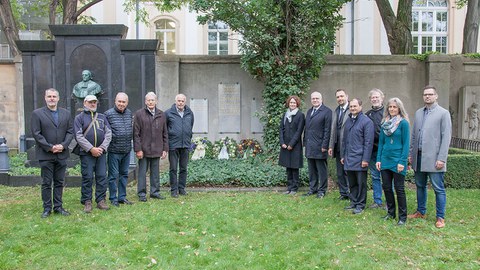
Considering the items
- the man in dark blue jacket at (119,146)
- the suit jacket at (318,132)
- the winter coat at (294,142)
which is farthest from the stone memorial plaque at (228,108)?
the man in dark blue jacket at (119,146)

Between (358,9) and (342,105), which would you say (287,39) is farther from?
(358,9)

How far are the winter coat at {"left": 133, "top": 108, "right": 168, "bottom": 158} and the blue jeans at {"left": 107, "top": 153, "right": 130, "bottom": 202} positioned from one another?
31 centimetres

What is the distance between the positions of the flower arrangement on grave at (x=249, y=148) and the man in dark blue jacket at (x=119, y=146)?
15.8 feet

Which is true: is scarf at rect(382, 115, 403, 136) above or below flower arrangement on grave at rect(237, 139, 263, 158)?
above

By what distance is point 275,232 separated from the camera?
20.2 ft

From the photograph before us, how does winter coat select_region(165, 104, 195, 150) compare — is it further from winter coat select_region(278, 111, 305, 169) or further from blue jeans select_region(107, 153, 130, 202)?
winter coat select_region(278, 111, 305, 169)

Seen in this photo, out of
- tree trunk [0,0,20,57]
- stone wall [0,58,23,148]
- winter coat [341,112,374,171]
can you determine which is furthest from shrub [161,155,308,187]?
tree trunk [0,0,20,57]

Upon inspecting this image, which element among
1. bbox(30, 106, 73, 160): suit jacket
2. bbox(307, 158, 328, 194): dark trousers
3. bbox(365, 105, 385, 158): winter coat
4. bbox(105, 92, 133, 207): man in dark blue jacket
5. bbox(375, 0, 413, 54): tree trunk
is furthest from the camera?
bbox(375, 0, 413, 54): tree trunk

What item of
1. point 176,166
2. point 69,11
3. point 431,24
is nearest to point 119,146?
point 176,166

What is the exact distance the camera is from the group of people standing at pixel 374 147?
637 cm

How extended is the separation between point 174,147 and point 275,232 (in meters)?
2.83

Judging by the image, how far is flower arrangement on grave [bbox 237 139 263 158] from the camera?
12.2 meters

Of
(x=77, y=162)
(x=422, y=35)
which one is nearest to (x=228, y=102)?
Answer: (x=77, y=162)

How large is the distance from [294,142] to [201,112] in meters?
4.91
